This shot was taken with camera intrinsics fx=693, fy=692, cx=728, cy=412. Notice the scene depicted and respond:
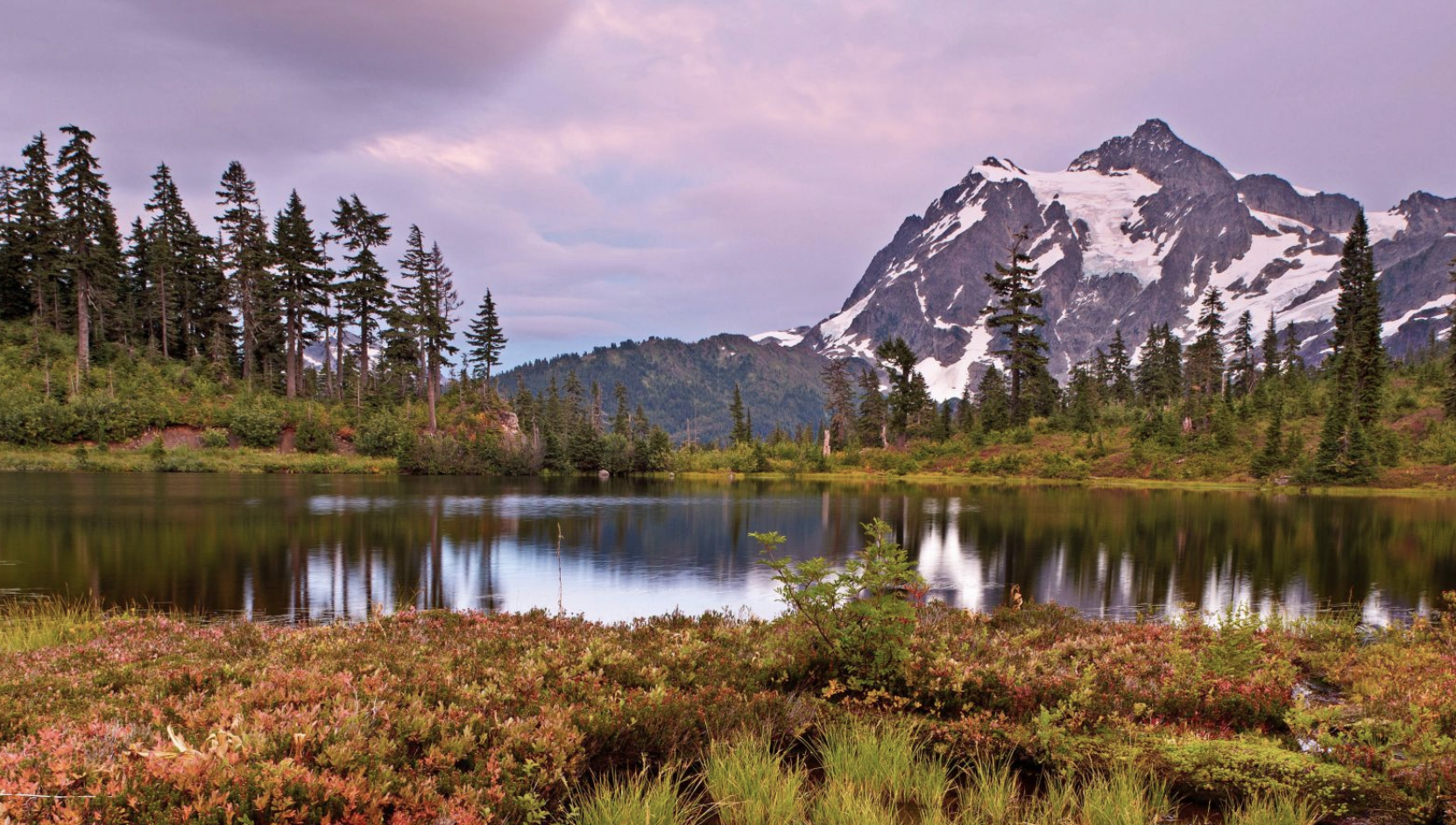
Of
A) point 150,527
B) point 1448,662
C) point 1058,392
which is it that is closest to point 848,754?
point 1448,662

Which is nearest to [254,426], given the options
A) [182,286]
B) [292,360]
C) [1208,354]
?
[292,360]

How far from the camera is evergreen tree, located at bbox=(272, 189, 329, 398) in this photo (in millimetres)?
76938

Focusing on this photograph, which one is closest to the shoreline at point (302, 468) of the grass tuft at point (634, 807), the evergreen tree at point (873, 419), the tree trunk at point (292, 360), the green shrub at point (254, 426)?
the green shrub at point (254, 426)

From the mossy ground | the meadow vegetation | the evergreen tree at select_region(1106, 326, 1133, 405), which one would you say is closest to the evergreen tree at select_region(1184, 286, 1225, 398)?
the evergreen tree at select_region(1106, 326, 1133, 405)

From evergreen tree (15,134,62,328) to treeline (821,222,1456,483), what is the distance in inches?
3383

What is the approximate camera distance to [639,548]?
94.5ft

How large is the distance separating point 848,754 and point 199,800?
13.8 ft

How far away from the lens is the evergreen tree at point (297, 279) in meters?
76.9

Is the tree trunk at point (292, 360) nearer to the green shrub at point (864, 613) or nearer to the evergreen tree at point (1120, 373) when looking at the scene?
the green shrub at point (864, 613)

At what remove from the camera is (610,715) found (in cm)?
538

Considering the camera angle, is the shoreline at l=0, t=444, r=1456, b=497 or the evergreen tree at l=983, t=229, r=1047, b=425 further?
the evergreen tree at l=983, t=229, r=1047, b=425

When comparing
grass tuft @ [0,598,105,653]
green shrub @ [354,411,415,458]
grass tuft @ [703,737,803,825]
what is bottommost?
grass tuft @ [0,598,105,653]

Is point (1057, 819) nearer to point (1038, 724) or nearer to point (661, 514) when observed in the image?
point (1038, 724)

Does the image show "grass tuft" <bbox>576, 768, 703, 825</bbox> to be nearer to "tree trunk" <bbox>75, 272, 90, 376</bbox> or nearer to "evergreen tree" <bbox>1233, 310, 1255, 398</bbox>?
"tree trunk" <bbox>75, 272, 90, 376</bbox>
